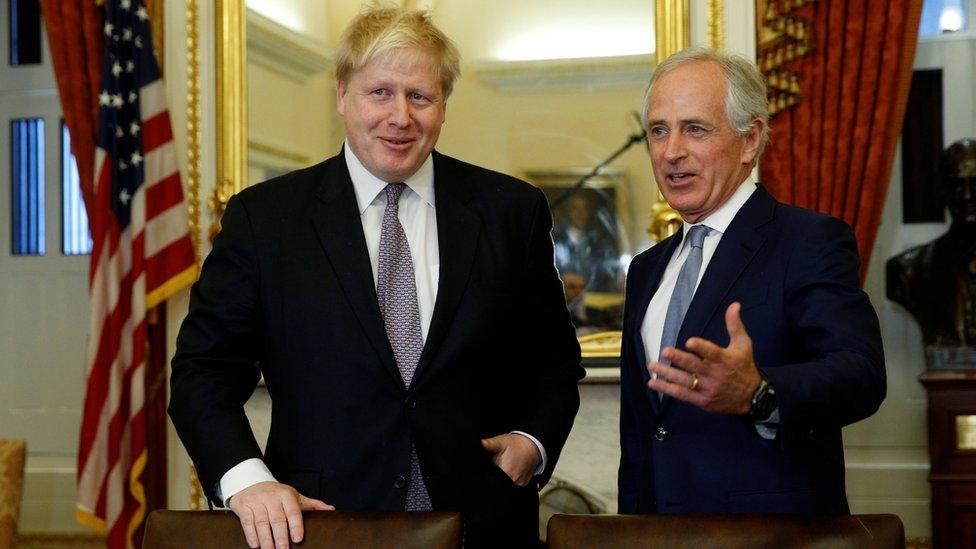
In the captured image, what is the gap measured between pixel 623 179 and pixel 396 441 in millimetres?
2972

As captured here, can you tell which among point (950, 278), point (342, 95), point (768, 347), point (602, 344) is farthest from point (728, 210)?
point (950, 278)

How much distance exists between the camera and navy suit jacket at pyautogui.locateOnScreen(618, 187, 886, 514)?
73.3 inches

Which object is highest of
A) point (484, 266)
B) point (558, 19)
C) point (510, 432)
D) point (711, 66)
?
point (558, 19)

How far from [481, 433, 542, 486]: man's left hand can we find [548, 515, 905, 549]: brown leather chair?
513mm

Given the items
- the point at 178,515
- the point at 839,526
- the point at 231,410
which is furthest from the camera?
the point at 231,410

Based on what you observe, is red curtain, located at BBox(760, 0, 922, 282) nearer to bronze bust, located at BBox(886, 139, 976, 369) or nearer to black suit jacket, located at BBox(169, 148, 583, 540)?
bronze bust, located at BBox(886, 139, 976, 369)

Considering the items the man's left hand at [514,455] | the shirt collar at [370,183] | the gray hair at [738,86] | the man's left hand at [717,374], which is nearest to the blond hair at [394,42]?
the shirt collar at [370,183]

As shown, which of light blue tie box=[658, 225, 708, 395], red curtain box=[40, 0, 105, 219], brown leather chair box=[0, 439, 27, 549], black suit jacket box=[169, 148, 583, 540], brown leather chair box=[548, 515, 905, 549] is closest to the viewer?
brown leather chair box=[548, 515, 905, 549]

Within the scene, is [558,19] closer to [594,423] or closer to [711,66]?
[594,423]

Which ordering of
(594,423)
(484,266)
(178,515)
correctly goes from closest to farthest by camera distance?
(178,515), (484,266), (594,423)

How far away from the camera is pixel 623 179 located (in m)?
4.80

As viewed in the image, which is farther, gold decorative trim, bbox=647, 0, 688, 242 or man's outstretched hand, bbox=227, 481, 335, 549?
gold decorative trim, bbox=647, 0, 688, 242

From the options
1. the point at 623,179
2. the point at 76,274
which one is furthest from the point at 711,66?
the point at 76,274

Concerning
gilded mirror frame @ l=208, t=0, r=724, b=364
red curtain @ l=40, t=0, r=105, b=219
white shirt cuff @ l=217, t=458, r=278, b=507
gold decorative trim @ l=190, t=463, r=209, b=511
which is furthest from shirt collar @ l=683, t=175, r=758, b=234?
red curtain @ l=40, t=0, r=105, b=219
